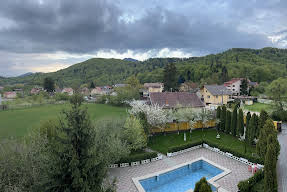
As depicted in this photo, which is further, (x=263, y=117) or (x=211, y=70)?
(x=211, y=70)

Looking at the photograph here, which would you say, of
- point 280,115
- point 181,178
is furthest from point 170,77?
point 181,178

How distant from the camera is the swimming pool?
13.1 meters

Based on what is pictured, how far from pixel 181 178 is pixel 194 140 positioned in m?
7.41

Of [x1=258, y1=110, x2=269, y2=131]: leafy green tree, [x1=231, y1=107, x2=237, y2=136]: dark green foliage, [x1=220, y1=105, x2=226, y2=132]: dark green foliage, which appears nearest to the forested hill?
[x1=220, y1=105, x2=226, y2=132]: dark green foliage

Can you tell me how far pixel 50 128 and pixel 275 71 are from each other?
9788cm

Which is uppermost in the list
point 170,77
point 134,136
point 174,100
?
point 170,77

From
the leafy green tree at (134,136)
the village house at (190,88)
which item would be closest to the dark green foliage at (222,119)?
the leafy green tree at (134,136)

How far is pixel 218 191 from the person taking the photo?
36.9ft

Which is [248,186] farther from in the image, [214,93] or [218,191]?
[214,93]

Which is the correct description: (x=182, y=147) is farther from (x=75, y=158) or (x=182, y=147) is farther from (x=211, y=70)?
(x=211, y=70)

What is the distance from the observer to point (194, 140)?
21031mm

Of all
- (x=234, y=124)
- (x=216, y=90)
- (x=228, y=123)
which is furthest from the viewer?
(x=216, y=90)

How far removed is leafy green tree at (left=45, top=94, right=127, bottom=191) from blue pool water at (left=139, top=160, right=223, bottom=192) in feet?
24.2

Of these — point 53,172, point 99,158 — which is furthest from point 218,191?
point 53,172
